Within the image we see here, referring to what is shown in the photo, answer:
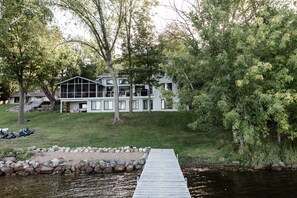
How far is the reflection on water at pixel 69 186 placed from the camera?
34.3 ft

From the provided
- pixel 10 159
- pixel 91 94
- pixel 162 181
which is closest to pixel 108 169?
pixel 10 159

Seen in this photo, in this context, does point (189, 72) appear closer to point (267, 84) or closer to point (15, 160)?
point (267, 84)

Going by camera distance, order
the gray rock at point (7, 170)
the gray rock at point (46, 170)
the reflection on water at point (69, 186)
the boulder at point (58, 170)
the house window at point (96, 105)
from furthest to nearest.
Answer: the house window at point (96, 105) → the gray rock at point (46, 170) → the boulder at point (58, 170) → the gray rock at point (7, 170) → the reflection on water at point (69, 186)

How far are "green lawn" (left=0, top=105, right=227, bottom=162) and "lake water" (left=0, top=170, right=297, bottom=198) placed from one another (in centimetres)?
319

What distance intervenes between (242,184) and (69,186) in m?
7.10

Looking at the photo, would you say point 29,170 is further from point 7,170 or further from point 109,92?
point 109,92

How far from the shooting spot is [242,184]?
11336 millimetres

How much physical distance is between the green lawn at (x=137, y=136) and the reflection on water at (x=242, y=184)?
→ 270 cm

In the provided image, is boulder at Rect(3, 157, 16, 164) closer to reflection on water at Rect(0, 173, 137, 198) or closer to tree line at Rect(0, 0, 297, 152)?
reflection on water at Rect(0, 173, 137, 198)

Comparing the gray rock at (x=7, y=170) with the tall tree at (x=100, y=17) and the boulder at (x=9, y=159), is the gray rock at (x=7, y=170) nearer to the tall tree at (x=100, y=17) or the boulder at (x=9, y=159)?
the boulder at (x=9, y=159)

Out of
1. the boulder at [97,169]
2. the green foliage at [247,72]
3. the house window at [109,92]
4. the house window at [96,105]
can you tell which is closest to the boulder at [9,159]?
the boulder at [97,169]

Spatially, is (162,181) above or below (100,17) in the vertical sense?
below

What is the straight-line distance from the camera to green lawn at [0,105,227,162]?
17.9m

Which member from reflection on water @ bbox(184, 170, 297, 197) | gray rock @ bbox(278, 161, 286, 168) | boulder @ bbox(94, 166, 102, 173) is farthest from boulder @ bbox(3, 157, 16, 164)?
gray rock @ bbox(278, 161, 286, 168)
